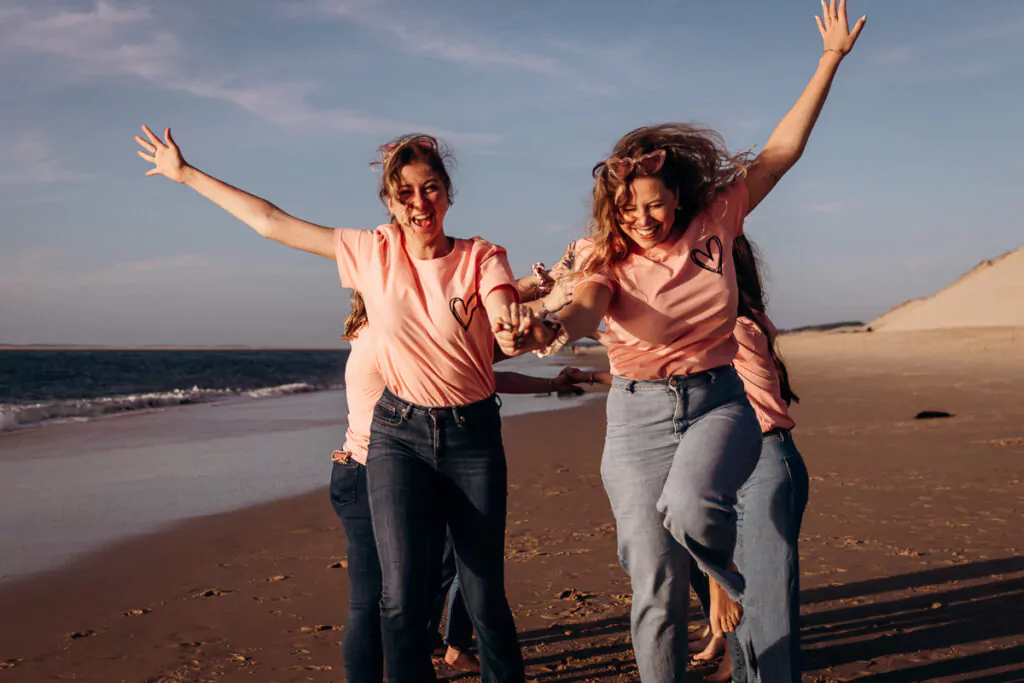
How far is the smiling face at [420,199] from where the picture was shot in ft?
10.6

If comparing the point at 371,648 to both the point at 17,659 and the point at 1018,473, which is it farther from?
the point at 1018,473

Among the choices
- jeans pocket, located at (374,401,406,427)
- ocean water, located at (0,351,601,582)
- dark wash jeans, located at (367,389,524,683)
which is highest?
jeans pocket, located at (374,401,406,427)

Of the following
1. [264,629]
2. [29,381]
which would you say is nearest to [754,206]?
[264,629]

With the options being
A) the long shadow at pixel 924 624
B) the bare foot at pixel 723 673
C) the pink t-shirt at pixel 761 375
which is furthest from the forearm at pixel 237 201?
the long shadow at pixel 924 624

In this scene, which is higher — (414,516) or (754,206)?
(754,206)

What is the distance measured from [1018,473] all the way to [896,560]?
147 inches

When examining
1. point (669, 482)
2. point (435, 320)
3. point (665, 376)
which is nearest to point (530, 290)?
point (435, 320)

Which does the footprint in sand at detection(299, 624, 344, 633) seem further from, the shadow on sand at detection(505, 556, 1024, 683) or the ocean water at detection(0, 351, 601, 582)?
the ocean water at detection(0, 351, 601, 582)

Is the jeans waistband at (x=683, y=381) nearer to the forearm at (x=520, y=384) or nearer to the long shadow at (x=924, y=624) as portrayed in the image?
the forearm at (x=520, y=384)

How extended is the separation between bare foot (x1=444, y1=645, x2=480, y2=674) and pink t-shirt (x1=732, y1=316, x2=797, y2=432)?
2.16 meters

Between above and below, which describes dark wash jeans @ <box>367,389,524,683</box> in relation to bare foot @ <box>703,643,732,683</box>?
above

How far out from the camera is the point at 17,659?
187 inches

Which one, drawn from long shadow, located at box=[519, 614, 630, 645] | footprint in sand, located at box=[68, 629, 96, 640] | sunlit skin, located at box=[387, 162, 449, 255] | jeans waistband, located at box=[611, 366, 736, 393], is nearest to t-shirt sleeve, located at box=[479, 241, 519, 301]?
sunlit skin, located at box=[387, 162, 449, 255]

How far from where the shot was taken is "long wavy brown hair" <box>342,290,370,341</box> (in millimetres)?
3633
